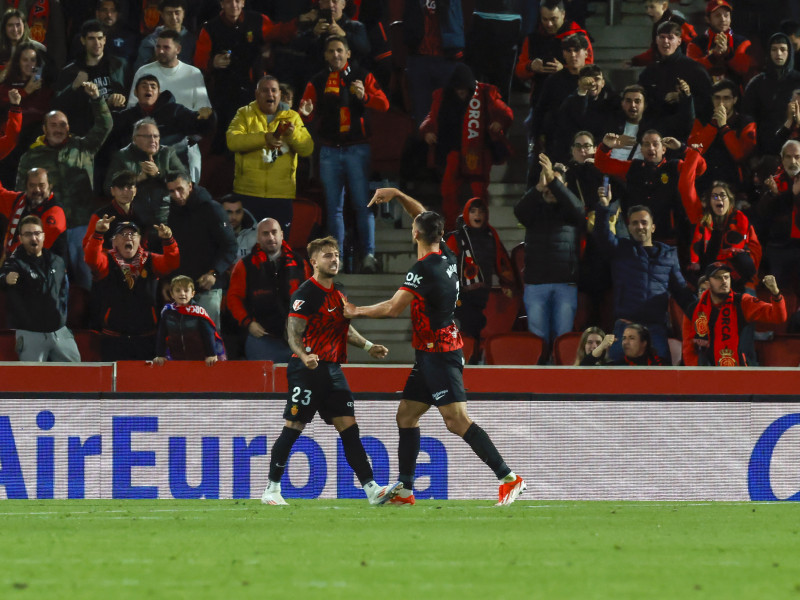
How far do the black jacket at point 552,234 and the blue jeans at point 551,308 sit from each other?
7 cm

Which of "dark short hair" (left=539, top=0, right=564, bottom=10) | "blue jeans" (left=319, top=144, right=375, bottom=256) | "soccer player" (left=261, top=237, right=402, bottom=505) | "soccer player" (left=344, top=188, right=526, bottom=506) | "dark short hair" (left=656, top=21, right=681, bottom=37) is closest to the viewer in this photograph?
"soccer player" (left=344, top=188, right=526, bottom=506)

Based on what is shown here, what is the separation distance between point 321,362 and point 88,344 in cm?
397

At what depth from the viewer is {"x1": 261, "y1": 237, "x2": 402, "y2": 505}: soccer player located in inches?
368

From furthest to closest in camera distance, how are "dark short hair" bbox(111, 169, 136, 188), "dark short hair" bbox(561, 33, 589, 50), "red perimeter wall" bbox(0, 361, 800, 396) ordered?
"dark short hair" bbox(561, 33, 589, 50) < "dark short hair" bbox(111, 169, 136, 188) < "red perimeter wall" bbox(0, 361, 800, 396)

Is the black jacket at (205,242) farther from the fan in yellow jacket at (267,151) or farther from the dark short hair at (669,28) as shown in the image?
the dark short hair at (669,28)

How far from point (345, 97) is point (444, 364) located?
5389 mm

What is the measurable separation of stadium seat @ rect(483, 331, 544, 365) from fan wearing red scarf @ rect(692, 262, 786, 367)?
1493 mm

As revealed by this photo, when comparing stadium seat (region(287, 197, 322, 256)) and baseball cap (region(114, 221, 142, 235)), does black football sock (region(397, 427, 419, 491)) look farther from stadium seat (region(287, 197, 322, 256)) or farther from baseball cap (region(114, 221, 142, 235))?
stadium seat (region(287, 197, 322, 256))

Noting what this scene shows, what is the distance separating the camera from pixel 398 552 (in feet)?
21.7

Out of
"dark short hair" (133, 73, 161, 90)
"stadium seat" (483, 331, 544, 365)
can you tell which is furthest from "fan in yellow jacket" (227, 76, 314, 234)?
"stadium seat" (483, 331, 544, 365)

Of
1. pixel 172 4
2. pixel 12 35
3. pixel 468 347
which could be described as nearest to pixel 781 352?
pixel 468 347

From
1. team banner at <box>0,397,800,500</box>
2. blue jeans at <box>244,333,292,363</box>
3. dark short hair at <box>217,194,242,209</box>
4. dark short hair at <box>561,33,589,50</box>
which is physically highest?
dark short hair at <box>561,33,589,50</box>

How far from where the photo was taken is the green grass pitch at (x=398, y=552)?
545cm

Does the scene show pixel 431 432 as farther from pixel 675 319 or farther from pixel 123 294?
pixel 123 294
